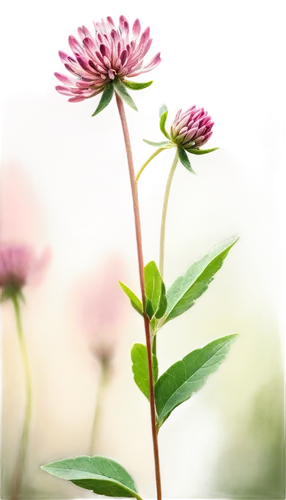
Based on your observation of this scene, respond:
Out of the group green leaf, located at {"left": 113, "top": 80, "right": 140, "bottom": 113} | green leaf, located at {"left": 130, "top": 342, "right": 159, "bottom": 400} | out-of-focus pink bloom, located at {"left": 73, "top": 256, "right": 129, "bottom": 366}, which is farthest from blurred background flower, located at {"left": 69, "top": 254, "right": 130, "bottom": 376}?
green leaf, located at {"left": 113, "top": 80, "right": 140, "bottom": 113}

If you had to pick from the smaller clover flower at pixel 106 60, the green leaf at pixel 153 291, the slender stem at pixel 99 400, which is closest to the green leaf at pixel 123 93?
the smaller clover flower at pixel 106 60

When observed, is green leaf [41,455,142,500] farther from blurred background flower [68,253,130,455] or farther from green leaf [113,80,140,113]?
green leaf [113,80,140,113]

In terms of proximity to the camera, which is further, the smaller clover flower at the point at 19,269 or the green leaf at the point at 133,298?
the smaller clover flower at the point at 19,269

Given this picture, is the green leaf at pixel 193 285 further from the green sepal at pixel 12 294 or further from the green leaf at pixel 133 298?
the green sepal at pixel 12 294

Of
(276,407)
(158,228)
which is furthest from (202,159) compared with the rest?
(276,407)

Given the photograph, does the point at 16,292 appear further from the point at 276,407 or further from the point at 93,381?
the point at 276,407

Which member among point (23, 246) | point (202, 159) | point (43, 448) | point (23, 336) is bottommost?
point (43, 448)
